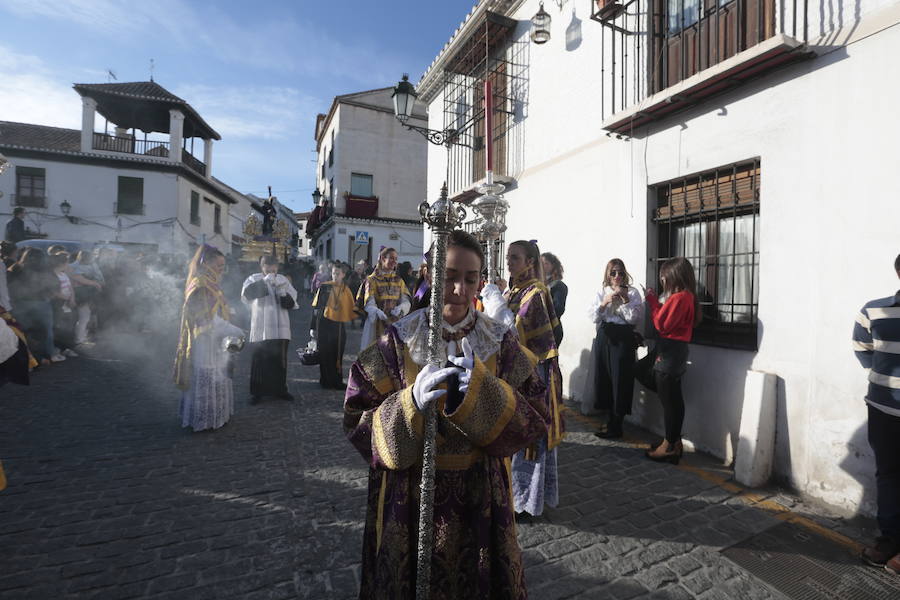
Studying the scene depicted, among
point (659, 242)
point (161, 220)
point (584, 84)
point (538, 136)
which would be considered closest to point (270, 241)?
point (161, 220)

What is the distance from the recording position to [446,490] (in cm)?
175

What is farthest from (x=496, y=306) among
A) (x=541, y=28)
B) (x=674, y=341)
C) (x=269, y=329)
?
(x=541, y=28)

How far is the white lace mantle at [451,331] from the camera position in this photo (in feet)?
5.79

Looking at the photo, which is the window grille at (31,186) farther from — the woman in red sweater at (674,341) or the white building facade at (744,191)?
the woman in red sweater at (674,341)

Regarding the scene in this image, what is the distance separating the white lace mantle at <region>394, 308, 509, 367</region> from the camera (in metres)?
1.76

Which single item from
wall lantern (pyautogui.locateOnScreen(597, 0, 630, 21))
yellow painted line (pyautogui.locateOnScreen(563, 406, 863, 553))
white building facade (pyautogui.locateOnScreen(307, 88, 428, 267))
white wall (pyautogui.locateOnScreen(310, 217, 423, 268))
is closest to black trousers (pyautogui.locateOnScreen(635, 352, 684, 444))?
yellow painted line (pyautogui.locateOnScreen(563, 406, 863, 553))

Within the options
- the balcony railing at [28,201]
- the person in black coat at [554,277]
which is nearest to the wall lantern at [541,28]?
the person in black coat at [554,277]

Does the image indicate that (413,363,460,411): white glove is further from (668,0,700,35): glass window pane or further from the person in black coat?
(668,0,700,35): glass window pane

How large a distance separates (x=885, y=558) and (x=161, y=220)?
97.0 feet

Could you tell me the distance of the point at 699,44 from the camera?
4844 mm

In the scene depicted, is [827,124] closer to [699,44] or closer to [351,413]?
[699,44]

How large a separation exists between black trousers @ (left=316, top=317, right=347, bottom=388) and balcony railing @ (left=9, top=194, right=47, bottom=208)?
24925 millimetres

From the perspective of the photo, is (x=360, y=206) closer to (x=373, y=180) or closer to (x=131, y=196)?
(x=373, y=180)

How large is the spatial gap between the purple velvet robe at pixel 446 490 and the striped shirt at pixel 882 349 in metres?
2.55
